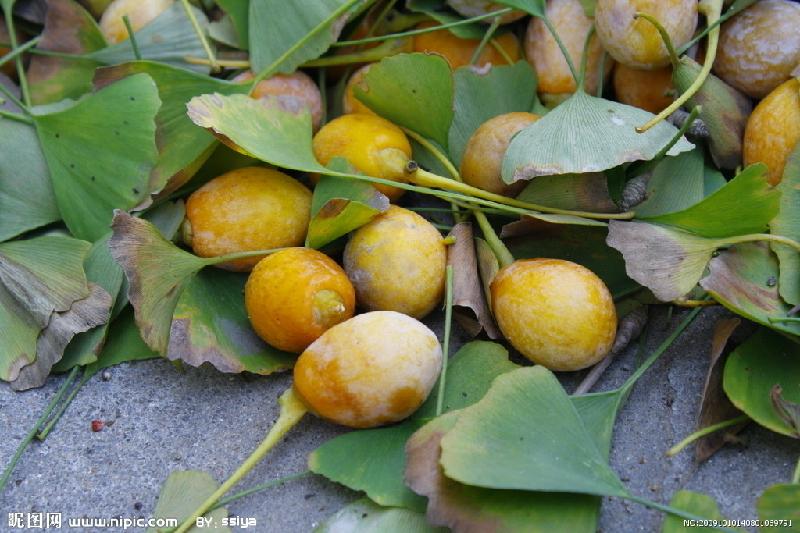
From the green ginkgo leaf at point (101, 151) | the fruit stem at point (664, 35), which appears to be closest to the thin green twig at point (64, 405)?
the green ginkgo leaf at point (101, 151)

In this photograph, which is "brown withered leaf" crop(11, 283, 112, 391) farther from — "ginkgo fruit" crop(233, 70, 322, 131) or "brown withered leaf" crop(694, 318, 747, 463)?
"brown withered leaf" crop(694, 318, 747, 463)

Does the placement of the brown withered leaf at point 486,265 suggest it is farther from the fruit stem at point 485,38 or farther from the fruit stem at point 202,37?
the fruit stem at point 202,37

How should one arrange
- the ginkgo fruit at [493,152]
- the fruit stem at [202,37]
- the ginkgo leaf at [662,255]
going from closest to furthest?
1. the ginkgo leaf at [662,255]
2. the ginkgo fruit at [493,152]
3. the fruit stem at [202,37]

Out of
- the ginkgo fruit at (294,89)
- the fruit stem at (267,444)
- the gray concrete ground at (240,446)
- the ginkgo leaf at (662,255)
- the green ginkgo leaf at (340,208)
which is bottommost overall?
the gray concrete ground at (240,446)

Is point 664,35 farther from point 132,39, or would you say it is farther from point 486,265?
point 132,39

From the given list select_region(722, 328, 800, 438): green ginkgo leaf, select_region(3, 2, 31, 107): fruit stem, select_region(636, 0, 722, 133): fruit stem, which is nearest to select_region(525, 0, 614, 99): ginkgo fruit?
select_region(636, 0, 722, 133): fruit stem

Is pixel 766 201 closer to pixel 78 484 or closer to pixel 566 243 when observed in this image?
pixel 566 243
